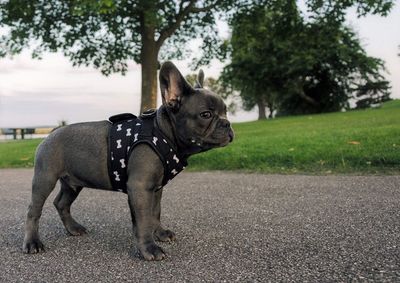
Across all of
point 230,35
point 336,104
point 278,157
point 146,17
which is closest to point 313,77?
point 336,104

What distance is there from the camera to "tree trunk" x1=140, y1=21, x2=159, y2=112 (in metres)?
19.2

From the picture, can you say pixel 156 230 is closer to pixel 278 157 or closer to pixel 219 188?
pixel 219 188

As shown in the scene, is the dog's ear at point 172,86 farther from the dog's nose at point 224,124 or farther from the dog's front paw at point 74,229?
the dog's front paw at point 74,229

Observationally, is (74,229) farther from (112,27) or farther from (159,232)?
(112,27)

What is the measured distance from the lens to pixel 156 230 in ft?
13.9

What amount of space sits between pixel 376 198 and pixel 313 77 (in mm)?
37447

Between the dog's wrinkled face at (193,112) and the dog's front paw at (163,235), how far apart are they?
1003mm

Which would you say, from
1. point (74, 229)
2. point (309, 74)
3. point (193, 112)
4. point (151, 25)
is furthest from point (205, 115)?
point (309, 74)

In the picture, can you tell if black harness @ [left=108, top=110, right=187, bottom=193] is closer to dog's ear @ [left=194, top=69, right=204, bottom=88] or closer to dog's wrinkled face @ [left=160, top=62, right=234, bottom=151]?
dog's wrinkled face @ [left=160, top=62, right=234, bottom=151]

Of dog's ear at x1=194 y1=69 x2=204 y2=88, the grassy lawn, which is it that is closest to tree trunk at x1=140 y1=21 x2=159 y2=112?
the grassy lawn

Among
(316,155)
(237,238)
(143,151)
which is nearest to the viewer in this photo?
(143,151)

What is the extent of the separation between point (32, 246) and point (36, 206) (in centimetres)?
36

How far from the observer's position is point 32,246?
13.1 ft

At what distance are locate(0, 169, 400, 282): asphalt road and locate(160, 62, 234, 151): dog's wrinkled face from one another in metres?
0.98
